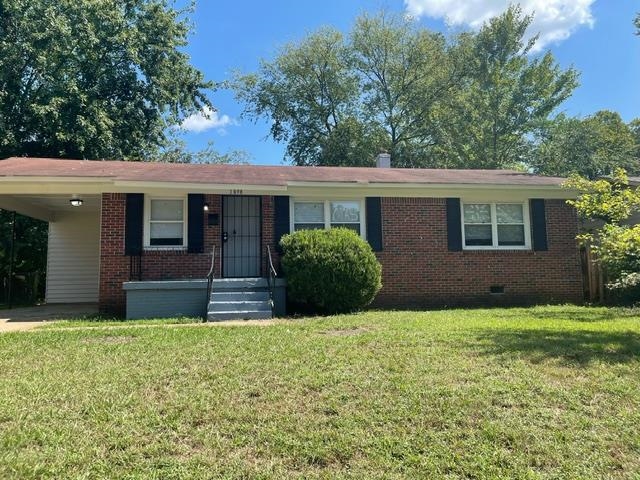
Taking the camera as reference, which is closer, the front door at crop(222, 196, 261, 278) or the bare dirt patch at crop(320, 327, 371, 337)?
the bare dirt patch at crop(320, 327, 371, 337)

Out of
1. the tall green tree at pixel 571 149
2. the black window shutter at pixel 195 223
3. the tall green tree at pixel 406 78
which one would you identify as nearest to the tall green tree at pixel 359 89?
the tall green tree at pixel 406 78

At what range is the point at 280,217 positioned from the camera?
11.0m

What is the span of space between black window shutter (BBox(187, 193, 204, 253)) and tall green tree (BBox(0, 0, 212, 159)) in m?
9.54

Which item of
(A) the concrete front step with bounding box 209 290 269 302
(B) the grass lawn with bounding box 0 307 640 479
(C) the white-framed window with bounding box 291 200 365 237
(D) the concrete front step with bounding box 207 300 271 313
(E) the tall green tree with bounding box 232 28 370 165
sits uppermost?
(E) the tall green tree with bounding box 232 28 370 165

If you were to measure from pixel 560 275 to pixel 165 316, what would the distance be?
944 cm

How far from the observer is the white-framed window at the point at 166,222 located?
10.5m

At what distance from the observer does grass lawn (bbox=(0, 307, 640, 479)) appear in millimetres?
3080

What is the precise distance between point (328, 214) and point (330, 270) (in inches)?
91.3

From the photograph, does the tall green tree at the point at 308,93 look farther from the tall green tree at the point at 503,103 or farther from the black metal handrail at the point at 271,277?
the black metal handrail at the point at 271,277

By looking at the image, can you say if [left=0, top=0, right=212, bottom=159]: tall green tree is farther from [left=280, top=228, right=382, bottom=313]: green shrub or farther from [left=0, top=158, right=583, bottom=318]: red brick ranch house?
[left=280, top=228, right=382, bottom=313]: green shrub

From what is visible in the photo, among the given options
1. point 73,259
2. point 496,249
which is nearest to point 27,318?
point 73,259

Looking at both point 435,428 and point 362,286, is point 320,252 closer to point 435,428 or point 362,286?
point 362,286

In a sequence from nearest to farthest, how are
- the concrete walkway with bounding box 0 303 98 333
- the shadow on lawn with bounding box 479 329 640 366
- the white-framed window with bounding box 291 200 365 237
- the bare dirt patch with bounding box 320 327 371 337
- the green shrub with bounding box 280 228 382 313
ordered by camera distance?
the shadow on lawn with bounding box 479 329 640 366 → the bare dirt patch with bounding box 320 327 371 337 → the concrete walkway with bounding box 0 303 98 333 → the green shrub with bounding box 280 228 382 313 → the white-framed window with bounding box 291 200 365 237

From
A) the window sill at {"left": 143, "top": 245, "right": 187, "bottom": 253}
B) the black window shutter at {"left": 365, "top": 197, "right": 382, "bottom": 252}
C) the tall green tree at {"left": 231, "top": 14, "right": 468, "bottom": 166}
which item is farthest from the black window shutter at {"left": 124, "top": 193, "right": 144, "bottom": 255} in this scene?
the tall green tree at {"left": 231, "top": 14, "right": 468, "bottom": 166}
